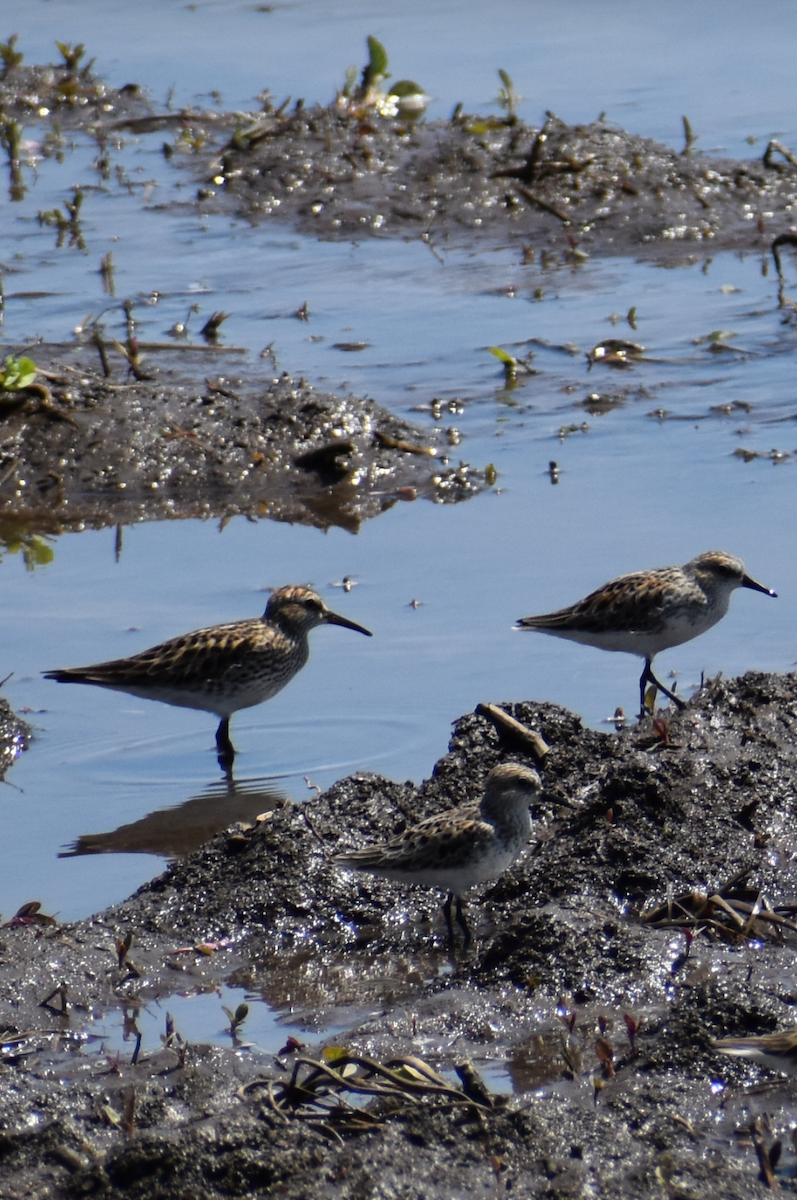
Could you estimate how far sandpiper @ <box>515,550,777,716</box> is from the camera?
26.5 feet

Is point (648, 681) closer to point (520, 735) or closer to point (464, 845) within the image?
point (520, 735)

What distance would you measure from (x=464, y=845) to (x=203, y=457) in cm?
597

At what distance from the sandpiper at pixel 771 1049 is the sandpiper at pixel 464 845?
131 cm

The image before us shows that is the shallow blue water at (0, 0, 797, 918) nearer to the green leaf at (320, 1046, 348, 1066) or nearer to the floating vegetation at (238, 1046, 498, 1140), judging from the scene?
the green leaf at (320, 1046, 348, 1066)

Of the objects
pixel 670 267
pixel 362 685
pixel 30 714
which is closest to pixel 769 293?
pixel 670 267

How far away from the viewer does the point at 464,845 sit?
18.9 ft

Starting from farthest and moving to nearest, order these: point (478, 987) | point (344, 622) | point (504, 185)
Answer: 1. point (504, 185)
2. point (344, 622)
3. point (478, 987)

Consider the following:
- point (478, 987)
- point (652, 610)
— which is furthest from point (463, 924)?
point (652, 610)

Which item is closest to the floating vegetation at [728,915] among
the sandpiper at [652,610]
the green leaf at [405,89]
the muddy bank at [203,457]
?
the sandpiper at [652,610]

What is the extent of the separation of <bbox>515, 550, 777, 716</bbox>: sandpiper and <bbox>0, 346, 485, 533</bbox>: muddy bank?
8.93 ft

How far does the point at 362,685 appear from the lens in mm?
Answer: 8391

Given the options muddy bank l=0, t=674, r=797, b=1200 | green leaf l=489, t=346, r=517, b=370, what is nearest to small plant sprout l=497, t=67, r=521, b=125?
green leaf l=489, t=346, r=517, b=370

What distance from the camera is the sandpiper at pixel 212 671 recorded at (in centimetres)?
802

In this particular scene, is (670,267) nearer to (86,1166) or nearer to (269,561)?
(269,561)
